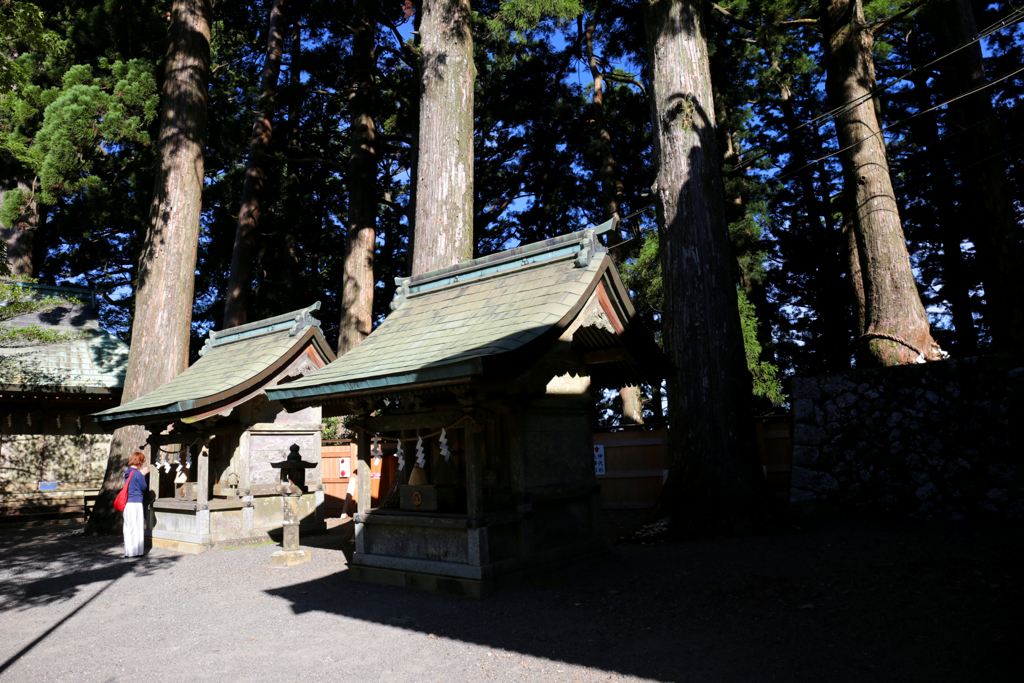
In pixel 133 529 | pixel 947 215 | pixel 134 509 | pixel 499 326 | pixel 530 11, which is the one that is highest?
pixel 530 11

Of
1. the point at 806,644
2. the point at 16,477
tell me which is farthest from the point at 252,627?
the point at 16,477

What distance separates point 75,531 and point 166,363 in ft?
11.8

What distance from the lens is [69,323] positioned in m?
18.3

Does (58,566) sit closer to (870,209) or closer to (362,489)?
(362,489)

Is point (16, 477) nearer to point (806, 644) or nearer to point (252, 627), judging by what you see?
point (252, 627)

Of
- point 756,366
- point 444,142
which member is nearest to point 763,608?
point 444,142

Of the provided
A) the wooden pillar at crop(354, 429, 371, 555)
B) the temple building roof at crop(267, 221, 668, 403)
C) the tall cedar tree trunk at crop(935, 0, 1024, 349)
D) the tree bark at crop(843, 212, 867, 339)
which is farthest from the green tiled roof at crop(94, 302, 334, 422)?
the tall cedar tree trunk at crop(935, 0, 1024, 349)

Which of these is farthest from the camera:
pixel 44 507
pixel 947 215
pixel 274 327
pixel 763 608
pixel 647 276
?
pixel 947 215

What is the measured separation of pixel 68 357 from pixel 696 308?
52.7 ft

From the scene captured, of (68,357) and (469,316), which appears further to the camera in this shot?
(68,357)

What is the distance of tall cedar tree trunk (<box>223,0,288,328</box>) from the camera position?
16.8 m

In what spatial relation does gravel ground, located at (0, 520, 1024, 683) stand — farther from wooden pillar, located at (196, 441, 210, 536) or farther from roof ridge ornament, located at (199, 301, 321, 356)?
roof ridge ornament, located at (199, 301, 321, 356)

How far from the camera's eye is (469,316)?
7.27m

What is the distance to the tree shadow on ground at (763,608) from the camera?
163 inches
